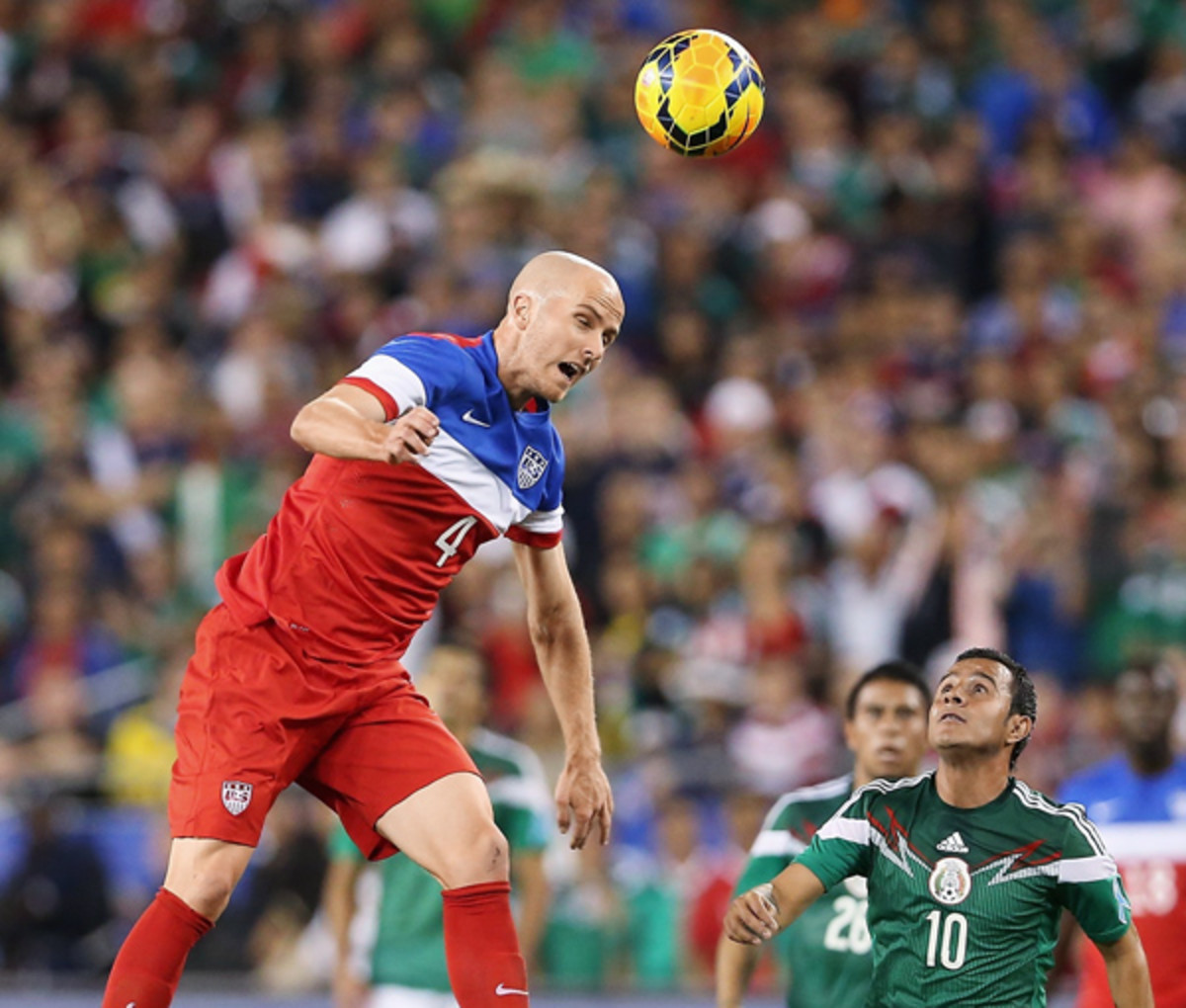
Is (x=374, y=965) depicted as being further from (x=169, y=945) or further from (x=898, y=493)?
(x=898, y=493)

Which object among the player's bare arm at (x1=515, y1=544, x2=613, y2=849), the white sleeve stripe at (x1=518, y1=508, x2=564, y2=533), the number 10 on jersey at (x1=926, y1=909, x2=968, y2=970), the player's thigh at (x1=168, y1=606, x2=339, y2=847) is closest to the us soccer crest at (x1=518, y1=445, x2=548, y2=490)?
the white sleeve stripe at (x1=518, y1=508, x2=564, y2=533)

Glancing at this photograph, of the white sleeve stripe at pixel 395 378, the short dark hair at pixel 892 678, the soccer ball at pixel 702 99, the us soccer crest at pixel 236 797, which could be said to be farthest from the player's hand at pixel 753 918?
the soccer ball at pixel 702 99

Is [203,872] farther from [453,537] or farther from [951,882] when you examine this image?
[951,882]

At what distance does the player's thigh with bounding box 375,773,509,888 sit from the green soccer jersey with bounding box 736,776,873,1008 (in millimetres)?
1180

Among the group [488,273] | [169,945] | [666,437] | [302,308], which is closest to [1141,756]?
[169,945]

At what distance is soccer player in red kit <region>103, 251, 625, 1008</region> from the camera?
499 cm

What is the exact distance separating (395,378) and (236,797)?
111 cm

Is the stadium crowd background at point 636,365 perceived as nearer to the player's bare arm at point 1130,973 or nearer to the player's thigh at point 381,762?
the player's bare arm at point 1130,973

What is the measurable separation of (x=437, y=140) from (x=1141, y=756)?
8.81 meters

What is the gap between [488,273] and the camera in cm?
1250

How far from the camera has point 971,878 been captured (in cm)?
501

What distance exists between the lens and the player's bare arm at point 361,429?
4.43 meters

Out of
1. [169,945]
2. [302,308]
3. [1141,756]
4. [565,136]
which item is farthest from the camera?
[565,136]

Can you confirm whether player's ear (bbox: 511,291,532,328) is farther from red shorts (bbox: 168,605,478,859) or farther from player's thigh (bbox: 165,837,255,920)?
player's thigh (bbox: 165,837,255,920)
